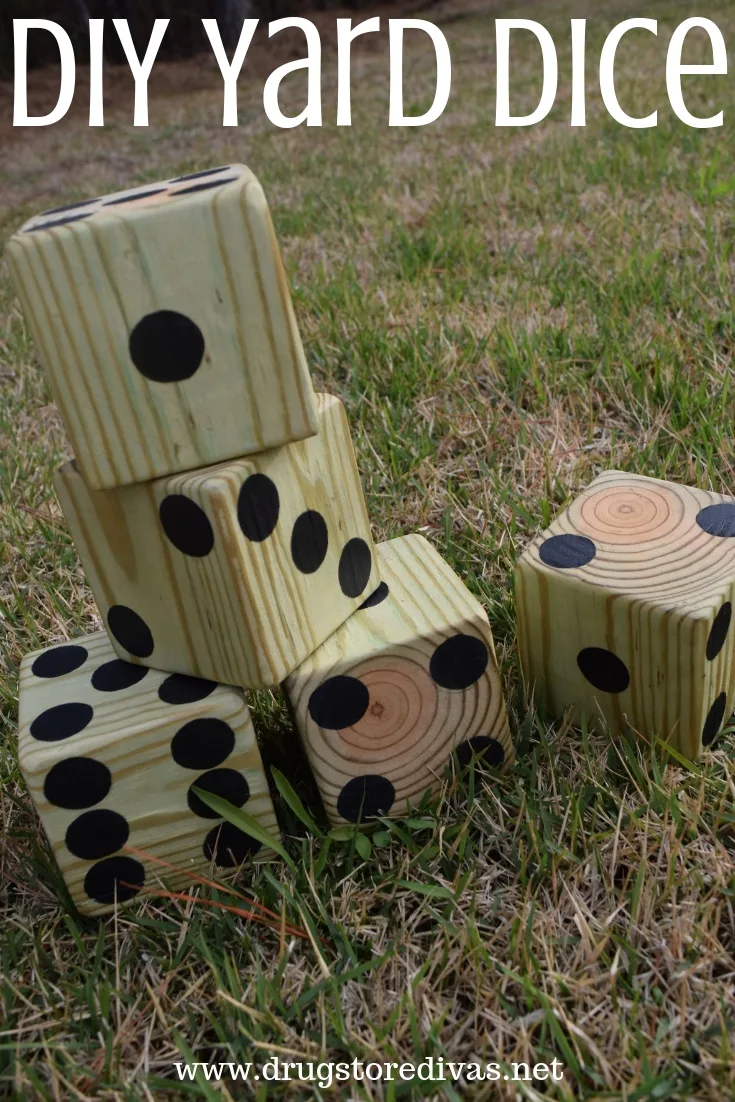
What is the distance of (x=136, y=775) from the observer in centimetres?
128

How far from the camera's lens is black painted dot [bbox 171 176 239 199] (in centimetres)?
112

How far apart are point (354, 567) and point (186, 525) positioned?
31 centimetres

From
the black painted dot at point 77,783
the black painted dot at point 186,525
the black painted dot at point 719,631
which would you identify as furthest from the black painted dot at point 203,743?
the black painted dot at point 719,631

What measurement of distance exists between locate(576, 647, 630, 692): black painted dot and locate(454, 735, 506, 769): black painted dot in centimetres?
17

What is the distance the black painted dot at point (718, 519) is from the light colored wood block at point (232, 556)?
530mm

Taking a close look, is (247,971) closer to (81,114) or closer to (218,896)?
(218,896)

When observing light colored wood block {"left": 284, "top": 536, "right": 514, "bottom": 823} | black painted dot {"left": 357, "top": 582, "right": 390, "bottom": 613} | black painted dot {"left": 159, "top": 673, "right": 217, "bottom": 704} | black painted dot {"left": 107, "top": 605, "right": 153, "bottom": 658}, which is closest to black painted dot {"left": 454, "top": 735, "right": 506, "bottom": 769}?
light colored wood block {"left": 284, "top": 536, "right": 514, "bottom": 823}

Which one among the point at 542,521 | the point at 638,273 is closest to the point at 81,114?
the point at 638,273

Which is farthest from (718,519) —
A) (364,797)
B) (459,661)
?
(364,797)

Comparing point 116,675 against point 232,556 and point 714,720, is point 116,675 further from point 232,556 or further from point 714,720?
point 714,720

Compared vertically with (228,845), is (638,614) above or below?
above

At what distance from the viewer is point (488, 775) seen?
137cm

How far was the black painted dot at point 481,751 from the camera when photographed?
1.37 meters

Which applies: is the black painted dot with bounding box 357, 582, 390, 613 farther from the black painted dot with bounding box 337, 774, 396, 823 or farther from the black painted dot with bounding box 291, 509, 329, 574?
the black painted dot with bounding box 337, 774, 396, 823
